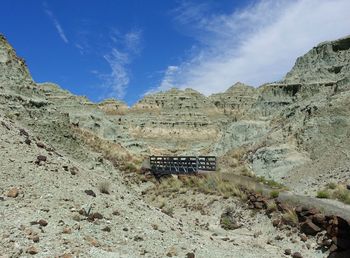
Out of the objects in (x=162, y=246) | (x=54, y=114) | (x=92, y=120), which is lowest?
(x=162, y=246)

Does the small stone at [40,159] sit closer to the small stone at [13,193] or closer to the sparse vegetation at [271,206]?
the small stone at [13,193]

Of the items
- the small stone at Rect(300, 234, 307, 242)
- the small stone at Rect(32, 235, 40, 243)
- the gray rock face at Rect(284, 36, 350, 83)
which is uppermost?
the gray rock face at Rect(284, 36, 350, 83)

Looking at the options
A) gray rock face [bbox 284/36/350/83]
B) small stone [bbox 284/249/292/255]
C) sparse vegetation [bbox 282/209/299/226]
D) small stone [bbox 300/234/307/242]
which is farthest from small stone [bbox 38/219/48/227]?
gray rock face [bbox 284/36/350/83]

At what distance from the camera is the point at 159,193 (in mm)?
29016

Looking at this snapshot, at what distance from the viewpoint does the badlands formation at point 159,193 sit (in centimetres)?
1204

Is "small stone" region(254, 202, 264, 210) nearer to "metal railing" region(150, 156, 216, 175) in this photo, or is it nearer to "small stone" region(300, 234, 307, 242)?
"small stone" region(300, 234, 307, 242)

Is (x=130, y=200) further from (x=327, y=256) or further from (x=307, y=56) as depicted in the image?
(x=307, y=56)

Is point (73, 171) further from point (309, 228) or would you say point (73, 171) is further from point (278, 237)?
point (309, 228)

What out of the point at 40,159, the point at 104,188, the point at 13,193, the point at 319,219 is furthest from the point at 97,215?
the point at 319,219

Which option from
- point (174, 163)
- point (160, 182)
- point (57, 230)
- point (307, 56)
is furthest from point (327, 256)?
A: point (307, 56)

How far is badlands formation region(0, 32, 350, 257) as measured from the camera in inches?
474

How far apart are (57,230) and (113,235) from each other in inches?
63.9

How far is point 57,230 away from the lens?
37.9 ft

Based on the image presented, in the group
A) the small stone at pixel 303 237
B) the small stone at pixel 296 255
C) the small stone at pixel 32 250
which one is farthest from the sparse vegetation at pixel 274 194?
the small stone at pixel 32 250
